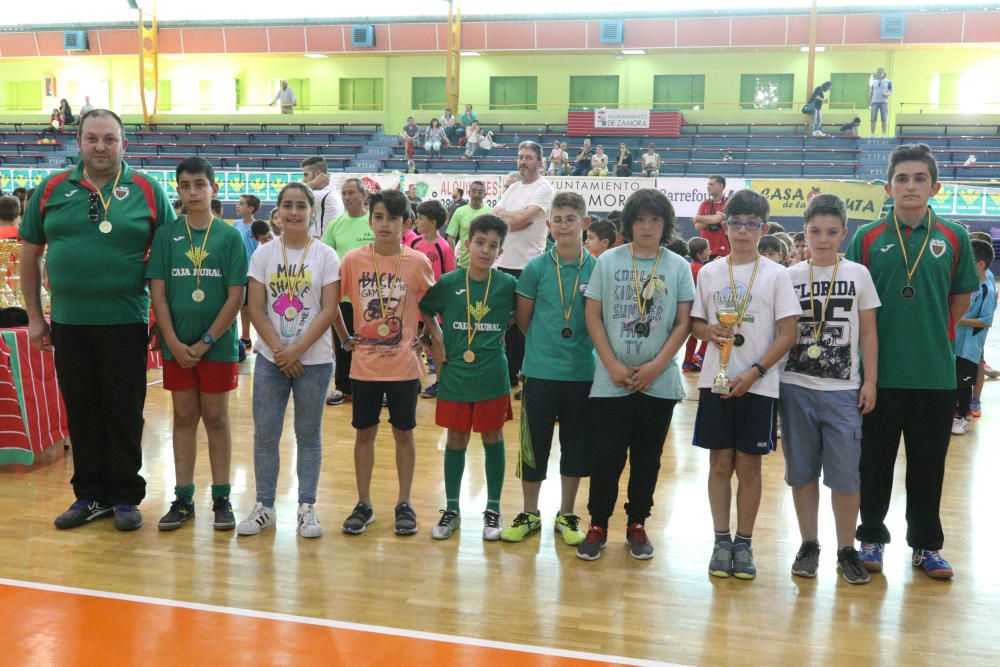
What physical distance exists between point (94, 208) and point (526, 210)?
9.07ft

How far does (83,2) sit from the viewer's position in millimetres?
28406

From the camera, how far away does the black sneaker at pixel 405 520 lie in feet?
12.3

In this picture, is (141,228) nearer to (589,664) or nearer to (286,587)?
(286,587)

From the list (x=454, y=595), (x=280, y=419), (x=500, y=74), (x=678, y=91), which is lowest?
(x=454, y=595)

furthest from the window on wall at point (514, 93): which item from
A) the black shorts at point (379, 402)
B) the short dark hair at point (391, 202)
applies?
the black shorts at point (379, 402)

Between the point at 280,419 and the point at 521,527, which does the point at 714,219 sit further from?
the point at 280,419

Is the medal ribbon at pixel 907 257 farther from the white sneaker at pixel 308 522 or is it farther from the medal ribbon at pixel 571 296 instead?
the white sneaker at pixel 308 522

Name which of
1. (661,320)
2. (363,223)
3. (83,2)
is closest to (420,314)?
(661,320)

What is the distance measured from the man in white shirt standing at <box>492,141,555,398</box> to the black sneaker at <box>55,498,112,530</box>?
2647 mm

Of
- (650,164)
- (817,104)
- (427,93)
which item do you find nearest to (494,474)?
(650,164)

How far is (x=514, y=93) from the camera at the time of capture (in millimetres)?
27688

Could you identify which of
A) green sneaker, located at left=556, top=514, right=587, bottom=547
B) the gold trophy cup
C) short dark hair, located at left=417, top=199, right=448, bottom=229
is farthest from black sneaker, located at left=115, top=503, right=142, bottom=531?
short dark hair, located at left=417, top=199, right=448, bottom=229

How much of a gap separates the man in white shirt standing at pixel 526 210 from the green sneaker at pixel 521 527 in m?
1.91

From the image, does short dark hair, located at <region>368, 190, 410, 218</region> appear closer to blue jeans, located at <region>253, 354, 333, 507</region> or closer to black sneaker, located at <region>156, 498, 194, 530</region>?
blue jeans, located at <region>253, 354, 333, 507</region>
